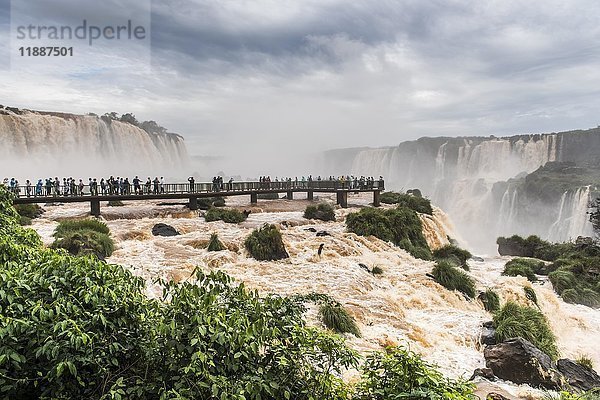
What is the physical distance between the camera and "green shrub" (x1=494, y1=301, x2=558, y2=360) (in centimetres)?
1108

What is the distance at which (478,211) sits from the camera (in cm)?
5881

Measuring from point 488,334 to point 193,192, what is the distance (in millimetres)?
22127

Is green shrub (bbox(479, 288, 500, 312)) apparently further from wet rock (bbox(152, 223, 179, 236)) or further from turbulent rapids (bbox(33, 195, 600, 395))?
wet rock (bbox(152, 223, 179, 236))

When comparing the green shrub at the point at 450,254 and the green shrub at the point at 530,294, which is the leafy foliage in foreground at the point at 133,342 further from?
the green shrub at the point at 450,254

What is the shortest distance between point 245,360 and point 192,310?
0.92m

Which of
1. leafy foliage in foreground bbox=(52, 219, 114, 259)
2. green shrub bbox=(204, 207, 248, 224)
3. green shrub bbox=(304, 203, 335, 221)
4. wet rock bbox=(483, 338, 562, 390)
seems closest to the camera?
wet rock bbox=(483, 338, 562, 390)

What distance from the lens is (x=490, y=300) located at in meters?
15.4

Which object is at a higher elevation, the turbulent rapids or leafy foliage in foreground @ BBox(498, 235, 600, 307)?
the turbulent rapids

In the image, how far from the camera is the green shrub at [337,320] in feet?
34.3

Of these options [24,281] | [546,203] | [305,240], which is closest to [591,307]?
[305,240]

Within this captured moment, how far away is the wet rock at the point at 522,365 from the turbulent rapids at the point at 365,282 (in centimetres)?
38

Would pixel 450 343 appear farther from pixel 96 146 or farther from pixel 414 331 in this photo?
pixel 96 146

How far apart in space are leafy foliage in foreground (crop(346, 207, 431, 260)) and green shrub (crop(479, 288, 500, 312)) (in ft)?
18.5

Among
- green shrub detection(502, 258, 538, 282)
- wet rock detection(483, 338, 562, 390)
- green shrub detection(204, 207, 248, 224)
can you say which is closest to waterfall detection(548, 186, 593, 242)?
green shrub detection(502, 258, 538, 282)
